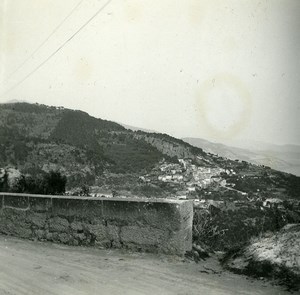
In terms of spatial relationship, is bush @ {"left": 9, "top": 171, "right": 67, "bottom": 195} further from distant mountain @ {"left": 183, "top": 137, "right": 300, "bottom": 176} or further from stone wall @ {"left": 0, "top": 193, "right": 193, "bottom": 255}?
distant mountain @ {"left": 183, "top": 137, "right": 300, "bottom": 176}

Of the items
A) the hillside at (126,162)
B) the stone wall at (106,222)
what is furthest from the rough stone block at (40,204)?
the hillside at (126,162)

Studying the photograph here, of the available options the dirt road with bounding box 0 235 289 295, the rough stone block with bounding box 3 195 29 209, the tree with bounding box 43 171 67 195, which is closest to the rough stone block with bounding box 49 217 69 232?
the dirt road with bounding box 0 235 289 295

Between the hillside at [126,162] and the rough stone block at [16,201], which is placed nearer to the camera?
the rough stone block at [16,201]

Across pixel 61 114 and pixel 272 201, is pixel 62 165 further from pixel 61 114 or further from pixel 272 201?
pixel 272 201

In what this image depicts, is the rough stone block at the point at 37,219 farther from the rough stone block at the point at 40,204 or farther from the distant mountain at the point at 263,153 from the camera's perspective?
the distant mountain at the point at 263,153

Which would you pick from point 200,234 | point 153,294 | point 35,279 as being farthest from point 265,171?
point 35,279

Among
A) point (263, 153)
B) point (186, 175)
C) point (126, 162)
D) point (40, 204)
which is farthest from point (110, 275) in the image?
point (126, 162)
